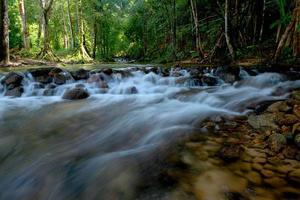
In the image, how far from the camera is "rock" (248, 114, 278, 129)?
11.4 ft

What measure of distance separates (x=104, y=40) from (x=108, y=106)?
848 inches

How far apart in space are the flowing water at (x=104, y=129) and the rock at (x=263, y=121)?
59 centimetres

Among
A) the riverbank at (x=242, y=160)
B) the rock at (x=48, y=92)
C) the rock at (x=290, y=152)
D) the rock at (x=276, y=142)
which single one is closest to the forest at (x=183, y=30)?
the riverbank at (x=242, y=160)

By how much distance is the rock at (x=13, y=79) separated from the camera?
22.3ft

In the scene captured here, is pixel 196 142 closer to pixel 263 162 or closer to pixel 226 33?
pixel 263 162


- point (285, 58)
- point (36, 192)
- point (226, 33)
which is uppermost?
point (226, 33)

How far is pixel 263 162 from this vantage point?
274 centimetres

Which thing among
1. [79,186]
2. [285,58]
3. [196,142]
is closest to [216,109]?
[196,142]

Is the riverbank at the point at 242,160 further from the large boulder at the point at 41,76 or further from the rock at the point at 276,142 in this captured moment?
the large boulder at the point at 41,76

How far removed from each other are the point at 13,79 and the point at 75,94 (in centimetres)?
185

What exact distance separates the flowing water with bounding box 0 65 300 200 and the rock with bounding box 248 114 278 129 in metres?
0.59

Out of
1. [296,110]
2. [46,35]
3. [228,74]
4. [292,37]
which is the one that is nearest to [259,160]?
[296,110]

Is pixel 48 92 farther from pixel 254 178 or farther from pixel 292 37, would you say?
pixel 292 37

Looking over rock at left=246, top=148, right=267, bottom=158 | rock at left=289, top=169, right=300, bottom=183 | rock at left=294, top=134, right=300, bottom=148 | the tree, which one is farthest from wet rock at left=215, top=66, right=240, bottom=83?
the tree
